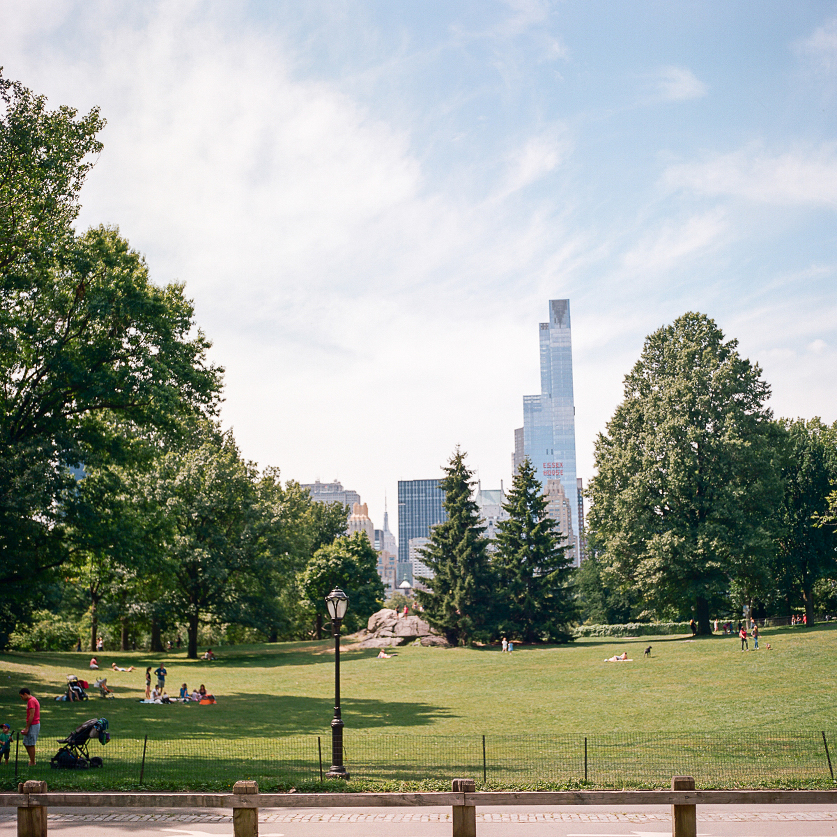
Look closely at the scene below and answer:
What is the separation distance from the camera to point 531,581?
6128cm

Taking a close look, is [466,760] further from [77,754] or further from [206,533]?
[206,533]

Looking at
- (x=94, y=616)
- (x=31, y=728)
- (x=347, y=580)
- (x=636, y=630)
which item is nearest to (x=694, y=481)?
(x=636, y=630)

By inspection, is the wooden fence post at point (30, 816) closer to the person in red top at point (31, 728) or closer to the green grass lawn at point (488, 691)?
the person in red top at point (31, 728)

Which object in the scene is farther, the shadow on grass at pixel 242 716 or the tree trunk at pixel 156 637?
the tree trunk at pixel 156 637

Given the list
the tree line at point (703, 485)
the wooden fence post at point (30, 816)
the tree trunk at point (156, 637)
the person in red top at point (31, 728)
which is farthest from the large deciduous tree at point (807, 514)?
the wooden fence post at point (30, 816)

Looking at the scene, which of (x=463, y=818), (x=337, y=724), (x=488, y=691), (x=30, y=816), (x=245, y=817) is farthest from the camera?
(x=488, y=691)

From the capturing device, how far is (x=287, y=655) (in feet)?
200

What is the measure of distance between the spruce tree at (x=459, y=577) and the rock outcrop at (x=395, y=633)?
139 cm

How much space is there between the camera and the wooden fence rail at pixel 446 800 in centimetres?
907

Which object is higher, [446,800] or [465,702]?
[446,800]

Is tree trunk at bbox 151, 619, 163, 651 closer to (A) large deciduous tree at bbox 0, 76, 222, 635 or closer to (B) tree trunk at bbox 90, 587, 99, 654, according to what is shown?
(B) tree trunk at bbox 90, 587, 99, 654

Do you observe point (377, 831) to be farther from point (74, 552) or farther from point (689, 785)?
point (74, 552)

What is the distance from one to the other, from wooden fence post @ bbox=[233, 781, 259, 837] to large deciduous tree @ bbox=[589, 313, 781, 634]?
45.3 metres

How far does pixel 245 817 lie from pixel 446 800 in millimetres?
2545
